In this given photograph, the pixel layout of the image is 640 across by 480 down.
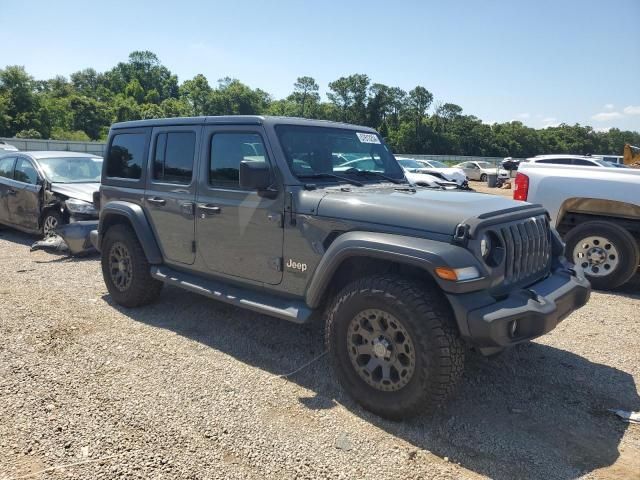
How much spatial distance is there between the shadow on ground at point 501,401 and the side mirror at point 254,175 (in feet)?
4.81

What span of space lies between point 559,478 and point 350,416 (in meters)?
1.24

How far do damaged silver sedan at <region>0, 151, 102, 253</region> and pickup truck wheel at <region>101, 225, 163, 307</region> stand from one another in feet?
8.62

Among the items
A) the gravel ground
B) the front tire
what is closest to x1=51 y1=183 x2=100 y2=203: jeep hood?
the front tire

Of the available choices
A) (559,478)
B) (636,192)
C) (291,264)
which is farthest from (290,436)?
(636,192)

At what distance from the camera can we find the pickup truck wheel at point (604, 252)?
6.02 metres

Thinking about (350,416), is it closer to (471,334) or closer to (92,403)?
(471,334)

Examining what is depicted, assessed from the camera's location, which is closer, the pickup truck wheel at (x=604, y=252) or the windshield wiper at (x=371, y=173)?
the windshield wiper at (x=371, y=173)

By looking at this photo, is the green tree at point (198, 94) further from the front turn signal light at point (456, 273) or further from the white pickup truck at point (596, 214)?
the front turn signal light at point (456, 273)

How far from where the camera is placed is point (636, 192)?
20.0 ft

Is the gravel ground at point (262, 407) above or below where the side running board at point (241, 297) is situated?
below

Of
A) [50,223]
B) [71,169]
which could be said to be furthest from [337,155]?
[71,169]

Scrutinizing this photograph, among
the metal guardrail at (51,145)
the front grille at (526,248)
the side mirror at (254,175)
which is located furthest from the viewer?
the metal guardrail at (51,145)

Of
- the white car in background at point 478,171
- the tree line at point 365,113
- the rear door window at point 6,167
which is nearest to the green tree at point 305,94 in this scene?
the tree line at point 365,113

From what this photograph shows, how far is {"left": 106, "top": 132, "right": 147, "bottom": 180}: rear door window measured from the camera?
5.09 m
